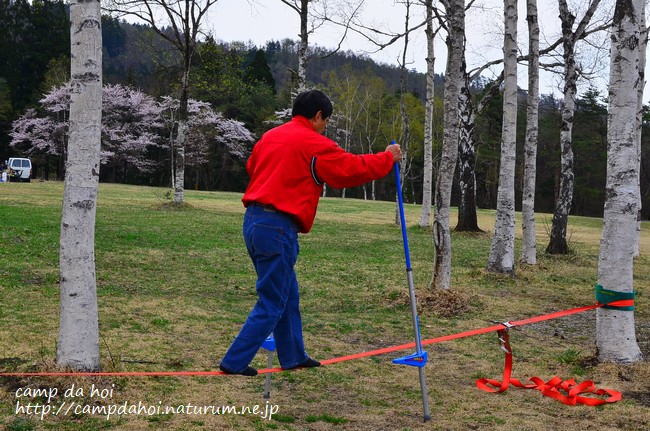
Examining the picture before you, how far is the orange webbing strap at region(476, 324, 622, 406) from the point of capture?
17.2 feet

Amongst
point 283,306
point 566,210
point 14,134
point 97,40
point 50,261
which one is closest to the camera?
point 283,306

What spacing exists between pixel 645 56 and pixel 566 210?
13.8ft

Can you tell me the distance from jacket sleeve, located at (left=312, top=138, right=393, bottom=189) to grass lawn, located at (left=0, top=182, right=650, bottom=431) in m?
1.69

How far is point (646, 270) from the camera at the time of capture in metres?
16.5

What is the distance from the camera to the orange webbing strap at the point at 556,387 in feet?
17.2

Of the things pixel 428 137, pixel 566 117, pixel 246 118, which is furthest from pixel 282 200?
pixel 246 118

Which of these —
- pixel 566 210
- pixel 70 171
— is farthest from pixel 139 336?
pixel 566 210

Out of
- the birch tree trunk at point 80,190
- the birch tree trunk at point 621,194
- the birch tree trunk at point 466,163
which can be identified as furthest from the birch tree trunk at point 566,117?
the birch tree trunk at point 80,190

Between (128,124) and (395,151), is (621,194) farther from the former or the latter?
(128,124)

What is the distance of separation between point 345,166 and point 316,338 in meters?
3.55

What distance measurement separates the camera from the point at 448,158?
9.97 meters

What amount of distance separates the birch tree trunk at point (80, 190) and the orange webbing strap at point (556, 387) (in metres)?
3.25

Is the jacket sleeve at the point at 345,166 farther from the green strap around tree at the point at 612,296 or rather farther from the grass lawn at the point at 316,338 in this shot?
the green strap around tree at the point at 612,296

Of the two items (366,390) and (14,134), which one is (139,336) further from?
(14,134)
